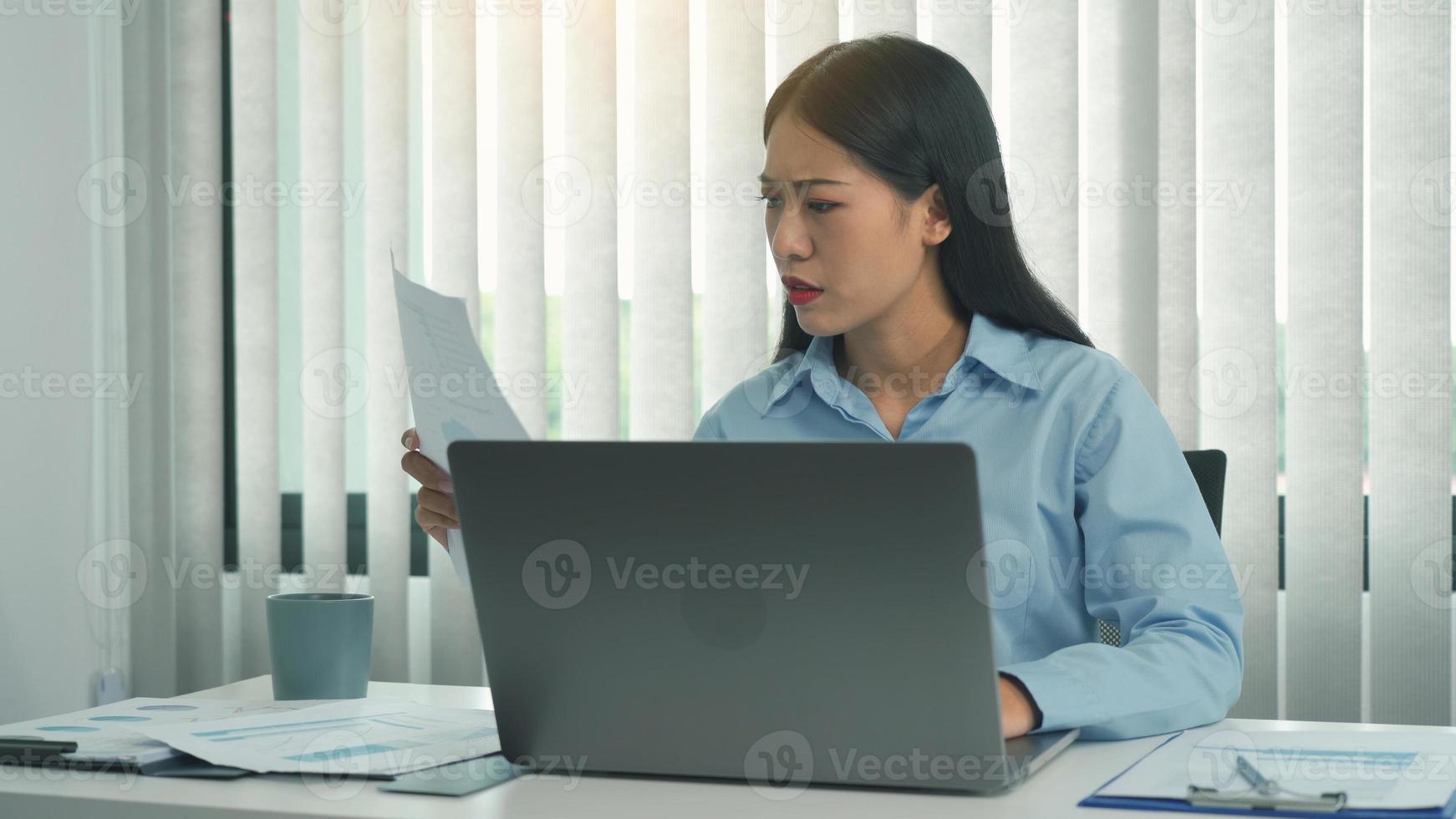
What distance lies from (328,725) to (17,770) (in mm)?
200

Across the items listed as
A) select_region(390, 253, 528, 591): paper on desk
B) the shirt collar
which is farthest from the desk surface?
the shirt collar

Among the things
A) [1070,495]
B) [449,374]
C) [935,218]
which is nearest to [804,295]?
[935,218]

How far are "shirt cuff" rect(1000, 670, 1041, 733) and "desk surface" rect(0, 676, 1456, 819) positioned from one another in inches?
1.2

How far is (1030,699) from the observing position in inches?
34.6

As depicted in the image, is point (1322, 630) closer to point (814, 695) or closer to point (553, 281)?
point (553, 281)

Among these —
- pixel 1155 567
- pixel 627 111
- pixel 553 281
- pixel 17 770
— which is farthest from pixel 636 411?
pixel 17 770

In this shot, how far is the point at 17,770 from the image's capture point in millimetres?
875

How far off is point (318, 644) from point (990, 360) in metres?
0.68

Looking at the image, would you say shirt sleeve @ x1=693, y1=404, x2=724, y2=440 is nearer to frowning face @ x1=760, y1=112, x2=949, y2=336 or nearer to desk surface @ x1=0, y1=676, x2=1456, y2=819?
frowning face @ x1=760, y1=112, x2=949, y2=336

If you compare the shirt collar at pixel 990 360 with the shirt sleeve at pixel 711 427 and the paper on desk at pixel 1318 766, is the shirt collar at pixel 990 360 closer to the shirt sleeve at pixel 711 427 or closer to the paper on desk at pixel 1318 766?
the shirt sleeve at pixel 711 427

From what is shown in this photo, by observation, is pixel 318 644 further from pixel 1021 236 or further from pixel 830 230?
pixel 1021 236

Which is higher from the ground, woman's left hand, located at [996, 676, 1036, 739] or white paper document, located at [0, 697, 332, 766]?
woman's left hand, located at [996, 676, 1036, 739]

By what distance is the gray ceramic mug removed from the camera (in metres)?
1.10

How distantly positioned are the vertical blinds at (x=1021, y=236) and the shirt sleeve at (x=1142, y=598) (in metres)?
0.91
